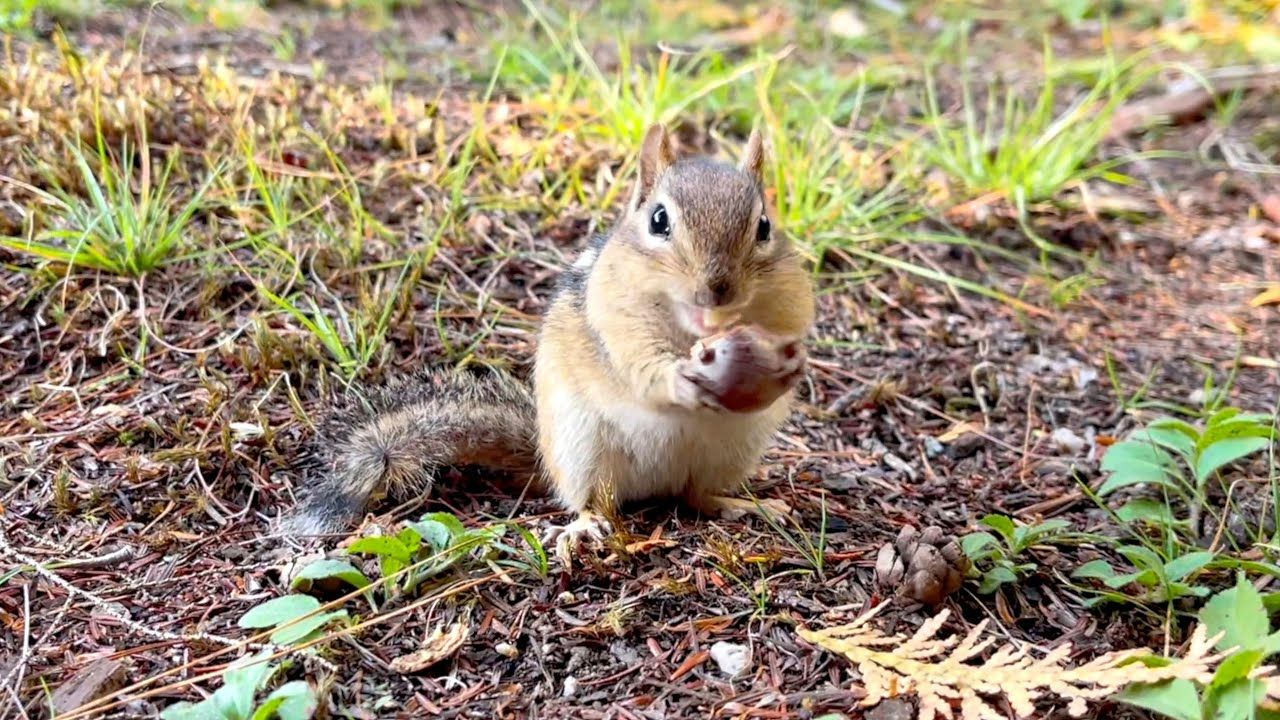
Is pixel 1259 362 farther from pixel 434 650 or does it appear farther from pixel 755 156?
pixel 434 650

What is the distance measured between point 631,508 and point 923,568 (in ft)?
2.52

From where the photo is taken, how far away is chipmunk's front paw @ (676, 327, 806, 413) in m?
2.01

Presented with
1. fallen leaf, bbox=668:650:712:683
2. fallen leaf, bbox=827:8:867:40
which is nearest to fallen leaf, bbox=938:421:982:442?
fallen leaf, bbox=668:650:712:683

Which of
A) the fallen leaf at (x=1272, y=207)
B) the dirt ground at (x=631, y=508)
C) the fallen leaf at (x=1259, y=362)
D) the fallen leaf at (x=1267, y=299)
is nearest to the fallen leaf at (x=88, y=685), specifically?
the dirt ground at (x=631, y=508)

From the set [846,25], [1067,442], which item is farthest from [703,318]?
[846,25]

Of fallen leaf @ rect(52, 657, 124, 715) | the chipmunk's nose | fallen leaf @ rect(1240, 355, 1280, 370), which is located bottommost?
fallen leaf @ rect(52, 657, 124, 715)

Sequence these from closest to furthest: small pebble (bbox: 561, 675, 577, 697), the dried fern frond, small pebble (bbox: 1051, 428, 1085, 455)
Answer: the dried fern frond, small pebble (bbox: 561, 675, 577, 697), small pebble (bbox: 1051, 428, 1085, 455)

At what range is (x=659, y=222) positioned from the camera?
220 cm

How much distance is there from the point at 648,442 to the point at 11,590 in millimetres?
1306

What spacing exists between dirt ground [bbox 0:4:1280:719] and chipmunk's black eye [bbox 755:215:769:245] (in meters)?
0.61

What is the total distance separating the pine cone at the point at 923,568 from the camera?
6.65ft

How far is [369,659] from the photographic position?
6.16 ft

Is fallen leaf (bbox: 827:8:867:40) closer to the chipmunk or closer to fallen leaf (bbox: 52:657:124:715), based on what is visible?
the chipmunk

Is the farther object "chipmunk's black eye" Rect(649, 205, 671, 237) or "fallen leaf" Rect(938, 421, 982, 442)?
"fallen leaf" Rect(938, 421, 982, 442)
